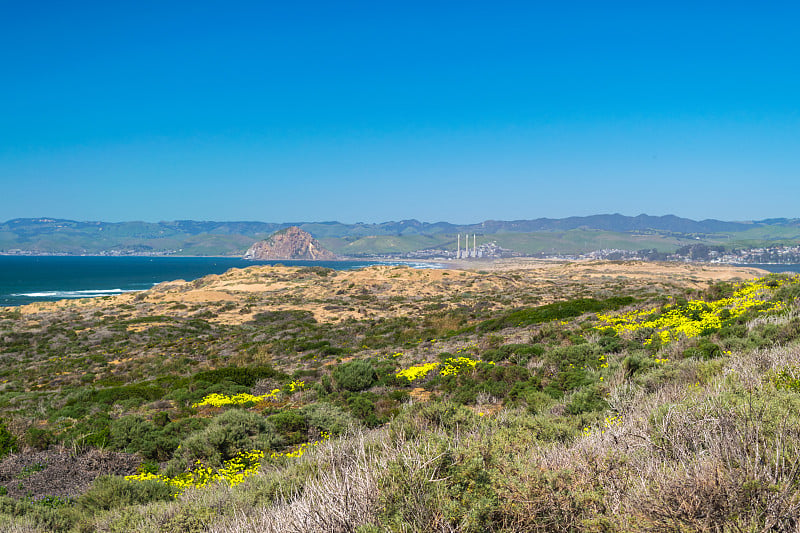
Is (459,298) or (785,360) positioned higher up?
(785,360)

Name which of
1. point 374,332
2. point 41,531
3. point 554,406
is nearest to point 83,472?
point 41,531

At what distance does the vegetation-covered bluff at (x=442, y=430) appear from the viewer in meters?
3.55

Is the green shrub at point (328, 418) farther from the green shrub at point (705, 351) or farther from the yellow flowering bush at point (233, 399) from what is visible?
the green shrub at point (705, 351)

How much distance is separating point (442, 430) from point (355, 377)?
806 centimetres

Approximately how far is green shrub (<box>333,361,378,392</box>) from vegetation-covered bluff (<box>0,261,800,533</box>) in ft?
0.25

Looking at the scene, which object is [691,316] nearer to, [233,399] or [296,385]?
[296,385]

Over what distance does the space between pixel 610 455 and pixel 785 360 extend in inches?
202

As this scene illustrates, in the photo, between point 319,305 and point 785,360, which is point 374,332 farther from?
point 785,360

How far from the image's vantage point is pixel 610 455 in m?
4.19

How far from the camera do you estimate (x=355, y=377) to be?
1392 centimetres

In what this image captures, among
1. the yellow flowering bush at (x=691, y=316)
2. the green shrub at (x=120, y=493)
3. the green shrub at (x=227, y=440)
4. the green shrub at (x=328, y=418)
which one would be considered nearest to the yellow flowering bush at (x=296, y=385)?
the green shrub at (x=328, y=418)

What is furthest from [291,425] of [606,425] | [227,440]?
[606,425]

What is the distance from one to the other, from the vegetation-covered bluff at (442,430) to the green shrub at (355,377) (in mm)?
77

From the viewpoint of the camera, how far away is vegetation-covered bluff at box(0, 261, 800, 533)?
3.55 meters
